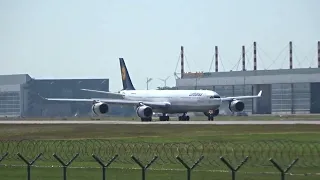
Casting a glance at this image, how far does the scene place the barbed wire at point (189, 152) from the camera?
4244 cm

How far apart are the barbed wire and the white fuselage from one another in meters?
59.9

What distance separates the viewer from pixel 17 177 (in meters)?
37.2

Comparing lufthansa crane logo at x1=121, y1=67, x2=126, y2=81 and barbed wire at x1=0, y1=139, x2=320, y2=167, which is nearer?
barbed wire at x1=0, y1=139, x2=320, y2=167

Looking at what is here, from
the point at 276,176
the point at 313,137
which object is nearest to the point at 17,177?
Answer: the point at 276,176

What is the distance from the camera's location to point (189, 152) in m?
49.0

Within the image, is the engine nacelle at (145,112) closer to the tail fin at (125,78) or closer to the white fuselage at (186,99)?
the white fuselage at (186,99)

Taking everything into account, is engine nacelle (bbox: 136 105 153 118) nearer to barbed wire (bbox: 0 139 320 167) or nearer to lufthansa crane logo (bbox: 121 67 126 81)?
lufthansa crane logo (bbox: 121 67 126 81)

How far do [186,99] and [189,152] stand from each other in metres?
70.5

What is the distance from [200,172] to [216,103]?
266 feet

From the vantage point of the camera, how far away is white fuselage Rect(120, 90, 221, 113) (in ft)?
387

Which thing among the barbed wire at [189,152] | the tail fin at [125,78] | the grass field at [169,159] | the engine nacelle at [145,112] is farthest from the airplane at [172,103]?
the barbed wire at [189,152]

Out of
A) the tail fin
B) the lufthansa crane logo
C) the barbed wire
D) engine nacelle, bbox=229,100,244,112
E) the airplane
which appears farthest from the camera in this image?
the lufthansa crane logo

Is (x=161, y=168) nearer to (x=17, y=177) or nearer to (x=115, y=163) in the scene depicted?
(x=115, y=163)

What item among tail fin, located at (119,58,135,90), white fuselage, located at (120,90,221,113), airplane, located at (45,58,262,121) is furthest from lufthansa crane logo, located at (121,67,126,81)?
white fuselage, located at (120,90,221,113)
